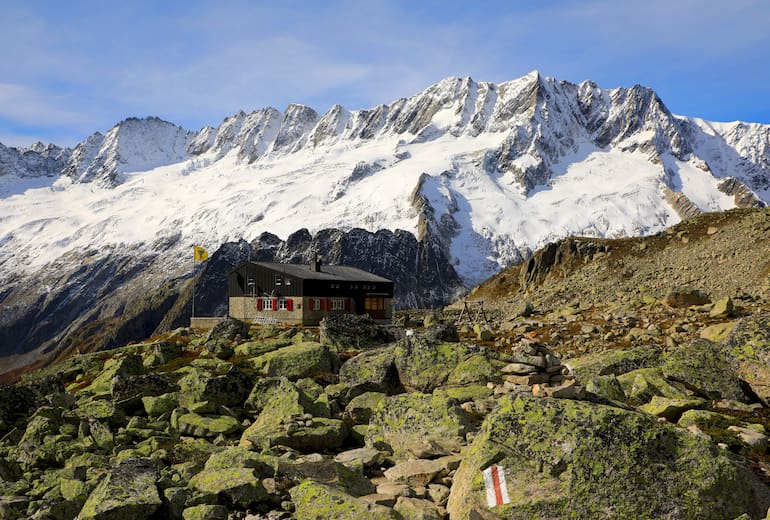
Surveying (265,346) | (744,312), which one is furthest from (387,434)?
(744,312)

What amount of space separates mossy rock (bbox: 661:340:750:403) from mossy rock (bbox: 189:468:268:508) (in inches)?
495

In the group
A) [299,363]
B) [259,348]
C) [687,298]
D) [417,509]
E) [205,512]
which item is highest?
[687,298]

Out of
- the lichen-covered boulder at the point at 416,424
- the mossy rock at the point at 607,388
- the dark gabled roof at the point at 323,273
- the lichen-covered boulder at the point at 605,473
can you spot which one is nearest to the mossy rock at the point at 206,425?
the lichen-covered boulder at the point at 416,424

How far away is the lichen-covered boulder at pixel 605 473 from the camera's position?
7762mm

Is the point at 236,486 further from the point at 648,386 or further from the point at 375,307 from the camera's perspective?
the point at 375,307

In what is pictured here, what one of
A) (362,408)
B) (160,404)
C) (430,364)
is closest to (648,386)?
(430,364)

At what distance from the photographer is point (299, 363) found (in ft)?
68.7

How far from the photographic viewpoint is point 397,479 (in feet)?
33.1

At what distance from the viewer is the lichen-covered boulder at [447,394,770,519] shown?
7762mm

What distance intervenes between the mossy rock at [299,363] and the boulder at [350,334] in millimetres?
3869

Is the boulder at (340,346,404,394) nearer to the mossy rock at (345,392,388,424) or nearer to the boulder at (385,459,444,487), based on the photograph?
the mossy rock at (345,392,388,424)

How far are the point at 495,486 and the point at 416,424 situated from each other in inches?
162

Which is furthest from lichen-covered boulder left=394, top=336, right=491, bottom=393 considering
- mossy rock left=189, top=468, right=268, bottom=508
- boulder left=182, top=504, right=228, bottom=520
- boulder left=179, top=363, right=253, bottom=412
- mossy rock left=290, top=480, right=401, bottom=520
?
boulder left=182, top=504, right=228, bottom=520

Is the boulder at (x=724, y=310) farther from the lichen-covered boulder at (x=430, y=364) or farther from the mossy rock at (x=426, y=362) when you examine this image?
the mossy rock at (x=426, y=362)
